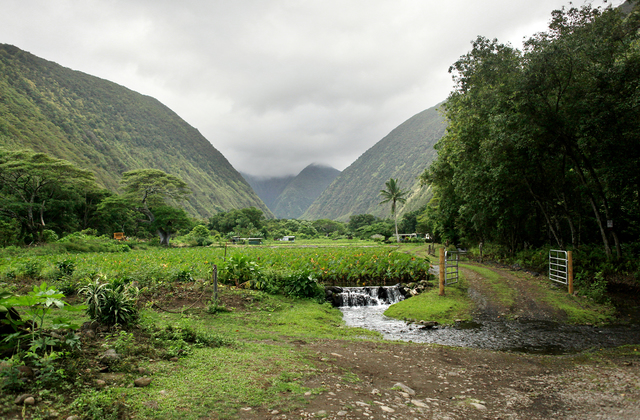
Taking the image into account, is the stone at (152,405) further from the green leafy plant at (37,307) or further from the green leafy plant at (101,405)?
the green leafy plant at (37,307)

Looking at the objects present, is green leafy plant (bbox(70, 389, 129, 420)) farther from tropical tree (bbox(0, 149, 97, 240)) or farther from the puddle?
tropical tree (bbox(0, 149, 97, 240))

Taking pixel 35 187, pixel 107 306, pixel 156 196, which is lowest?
pixel 107 306

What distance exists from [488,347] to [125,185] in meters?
53.9

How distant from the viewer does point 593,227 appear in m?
21.0

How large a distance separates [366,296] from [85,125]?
514 ft

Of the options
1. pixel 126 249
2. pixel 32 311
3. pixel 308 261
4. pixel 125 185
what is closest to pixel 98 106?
pixel 125 185

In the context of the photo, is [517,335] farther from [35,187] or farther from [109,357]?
[35,187]

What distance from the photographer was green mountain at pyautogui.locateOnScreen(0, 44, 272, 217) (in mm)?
96375

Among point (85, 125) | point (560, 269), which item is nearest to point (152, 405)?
point (560, 269)

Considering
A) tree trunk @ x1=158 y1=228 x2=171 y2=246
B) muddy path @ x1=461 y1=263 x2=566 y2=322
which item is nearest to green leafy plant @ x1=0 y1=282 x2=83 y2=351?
muddy path @ x1=461 y1=263 x2=566 y2=322

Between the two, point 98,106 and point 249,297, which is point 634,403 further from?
point 98,106

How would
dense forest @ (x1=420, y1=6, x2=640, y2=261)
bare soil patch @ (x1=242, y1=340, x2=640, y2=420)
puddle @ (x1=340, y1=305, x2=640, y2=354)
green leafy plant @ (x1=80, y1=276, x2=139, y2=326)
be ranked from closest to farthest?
bare soil patch @ (x1=242, y1=340, x2=640, y2=420)
green leafy plant @ (x1=80, y1=276, x2=139, y2=326)
puddle @ (x1=340, y1=305, x2=640, y2=354)
dense forest @ (x1=420, y1=6, x2=640, y2=261)

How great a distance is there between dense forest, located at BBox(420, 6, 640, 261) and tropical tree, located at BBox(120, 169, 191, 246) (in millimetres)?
36234

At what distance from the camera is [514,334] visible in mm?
9383
